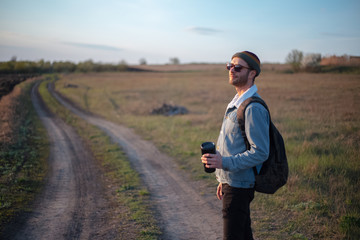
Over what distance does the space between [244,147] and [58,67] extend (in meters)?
55.3

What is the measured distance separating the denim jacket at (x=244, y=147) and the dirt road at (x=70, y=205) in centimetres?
270

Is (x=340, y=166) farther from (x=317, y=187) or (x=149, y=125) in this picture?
(x=149, y=125)

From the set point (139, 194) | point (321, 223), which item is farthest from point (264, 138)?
point (139, 194)

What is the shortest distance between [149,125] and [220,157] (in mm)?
11698

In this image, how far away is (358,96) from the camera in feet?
27.7

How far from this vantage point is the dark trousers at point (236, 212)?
240 centimetres

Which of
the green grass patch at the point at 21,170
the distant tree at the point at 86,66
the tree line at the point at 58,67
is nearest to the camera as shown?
the green grass patch at the point at 21,170

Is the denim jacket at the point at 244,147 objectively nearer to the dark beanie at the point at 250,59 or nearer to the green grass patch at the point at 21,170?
the dark beanie at the point at 250,59

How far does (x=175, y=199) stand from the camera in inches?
221

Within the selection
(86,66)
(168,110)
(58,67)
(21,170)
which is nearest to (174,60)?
(86,66)

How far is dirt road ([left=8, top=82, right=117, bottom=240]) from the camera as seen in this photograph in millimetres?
4145

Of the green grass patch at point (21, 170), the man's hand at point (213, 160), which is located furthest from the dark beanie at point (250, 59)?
the green grass patch at point (21, 170)

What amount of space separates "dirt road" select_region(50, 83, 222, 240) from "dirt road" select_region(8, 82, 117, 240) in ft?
3.70

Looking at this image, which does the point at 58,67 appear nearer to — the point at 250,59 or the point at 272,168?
the point at 250,59
